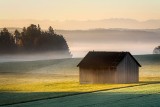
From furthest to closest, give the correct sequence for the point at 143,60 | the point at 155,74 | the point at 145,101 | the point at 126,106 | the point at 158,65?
1. the point at 143,60
2. the point at 158,65
3. the point at 155,74
4. the point at 145,101
5. the point at 126,106

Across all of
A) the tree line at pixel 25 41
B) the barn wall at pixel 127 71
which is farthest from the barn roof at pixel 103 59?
the tree line at pixel 25 41

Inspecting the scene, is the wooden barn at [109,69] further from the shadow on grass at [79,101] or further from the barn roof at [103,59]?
the shadow on grass at [79,101]

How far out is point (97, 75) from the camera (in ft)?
295

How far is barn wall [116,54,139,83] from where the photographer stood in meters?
89.9

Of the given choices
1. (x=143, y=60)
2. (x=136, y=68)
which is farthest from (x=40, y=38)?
(x=136, y=68)

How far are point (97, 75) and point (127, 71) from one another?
5.87 meters

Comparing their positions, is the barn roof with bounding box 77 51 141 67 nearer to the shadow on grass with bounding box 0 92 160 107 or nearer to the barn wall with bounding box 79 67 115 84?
the barn wall with bounding box 79 67 115 84

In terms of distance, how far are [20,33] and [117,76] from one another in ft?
338

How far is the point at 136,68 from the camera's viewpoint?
9381 centimetres

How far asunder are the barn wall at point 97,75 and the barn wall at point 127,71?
1286mm

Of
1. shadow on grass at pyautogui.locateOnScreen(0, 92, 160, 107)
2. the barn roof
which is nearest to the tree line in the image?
the barn roof

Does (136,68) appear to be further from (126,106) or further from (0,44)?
(0,44)

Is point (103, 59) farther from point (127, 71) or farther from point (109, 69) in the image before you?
point (127, 71)

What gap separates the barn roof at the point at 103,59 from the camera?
90.6m
